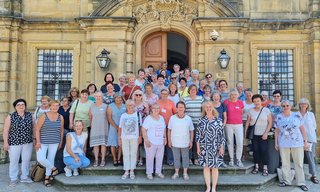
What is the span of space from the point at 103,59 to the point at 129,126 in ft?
13.2

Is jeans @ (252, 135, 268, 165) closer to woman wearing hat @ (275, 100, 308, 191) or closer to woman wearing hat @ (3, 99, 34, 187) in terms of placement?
woman wearing hat @ (275, 100, 308, 191)

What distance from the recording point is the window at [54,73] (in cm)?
1108

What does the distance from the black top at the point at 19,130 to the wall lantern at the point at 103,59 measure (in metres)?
3.63

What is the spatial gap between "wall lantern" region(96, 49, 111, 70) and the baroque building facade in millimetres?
197

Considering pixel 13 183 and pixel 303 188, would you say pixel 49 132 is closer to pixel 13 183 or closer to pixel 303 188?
pixel 13 183

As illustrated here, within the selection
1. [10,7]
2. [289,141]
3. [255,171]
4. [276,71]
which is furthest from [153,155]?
[10,7]

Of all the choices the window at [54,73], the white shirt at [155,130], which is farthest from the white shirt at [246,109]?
the window at [54,73]

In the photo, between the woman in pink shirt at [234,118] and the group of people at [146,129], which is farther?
the woman in pink shirt at [234,118]

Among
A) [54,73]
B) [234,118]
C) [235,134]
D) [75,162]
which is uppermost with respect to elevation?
[54,73]

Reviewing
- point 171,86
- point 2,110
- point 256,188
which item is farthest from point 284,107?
point 2,110

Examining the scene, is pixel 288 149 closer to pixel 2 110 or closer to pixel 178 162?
pixel 178 162

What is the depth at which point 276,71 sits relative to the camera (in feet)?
36.3

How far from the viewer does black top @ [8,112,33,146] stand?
23.2ft

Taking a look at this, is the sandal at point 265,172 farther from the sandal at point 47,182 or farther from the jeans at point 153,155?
the sandal at point 47,182
